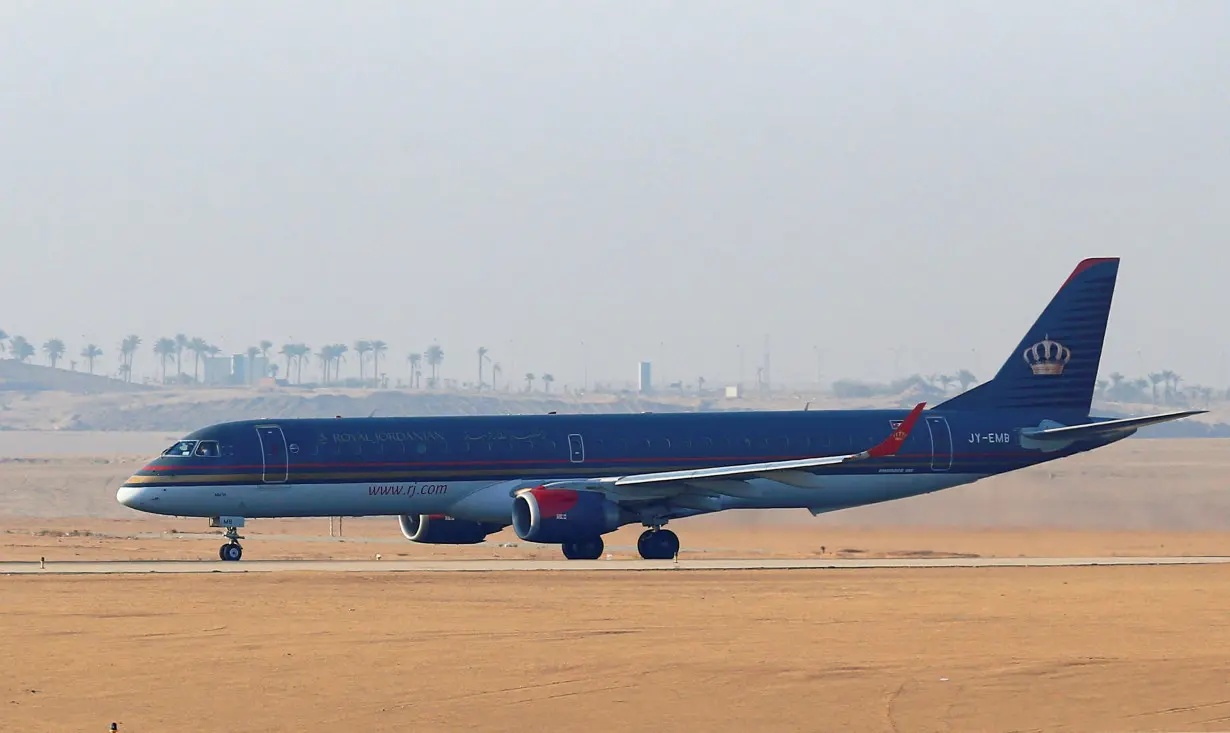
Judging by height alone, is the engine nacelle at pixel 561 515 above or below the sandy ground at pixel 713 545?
above

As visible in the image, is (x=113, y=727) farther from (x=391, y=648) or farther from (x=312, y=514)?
(x=312, y=514)

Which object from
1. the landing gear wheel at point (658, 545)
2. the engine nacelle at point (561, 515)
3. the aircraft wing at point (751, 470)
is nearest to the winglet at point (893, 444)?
the aircraft wing at point (751, 470)

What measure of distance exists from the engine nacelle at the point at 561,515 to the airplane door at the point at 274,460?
5.90 metres

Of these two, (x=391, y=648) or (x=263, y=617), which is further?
(x=263, y=617)

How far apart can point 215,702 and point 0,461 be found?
475 ft

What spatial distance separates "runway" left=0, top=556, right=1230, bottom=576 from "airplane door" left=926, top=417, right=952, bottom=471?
4525 millimetres

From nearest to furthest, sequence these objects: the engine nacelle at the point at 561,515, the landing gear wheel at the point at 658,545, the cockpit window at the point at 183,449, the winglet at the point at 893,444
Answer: the winglet at the point at 893,444 → the engine nacelle at the point at 561,515 → the cockpit window at the point at 183,449 → the landing gear wheel at the point at 658,545

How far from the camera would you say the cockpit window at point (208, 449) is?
4869 centimetres

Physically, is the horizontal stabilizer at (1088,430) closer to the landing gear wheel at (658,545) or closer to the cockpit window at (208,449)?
the landing gear wheel at (658,545)

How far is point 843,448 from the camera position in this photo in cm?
5416

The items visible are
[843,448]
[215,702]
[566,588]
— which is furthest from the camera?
[843,448]

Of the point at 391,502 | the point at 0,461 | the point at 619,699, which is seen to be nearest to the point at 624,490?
the point at 391,502

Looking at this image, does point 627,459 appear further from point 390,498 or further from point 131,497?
point 131,497

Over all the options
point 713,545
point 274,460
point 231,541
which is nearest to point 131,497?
point 231,541
